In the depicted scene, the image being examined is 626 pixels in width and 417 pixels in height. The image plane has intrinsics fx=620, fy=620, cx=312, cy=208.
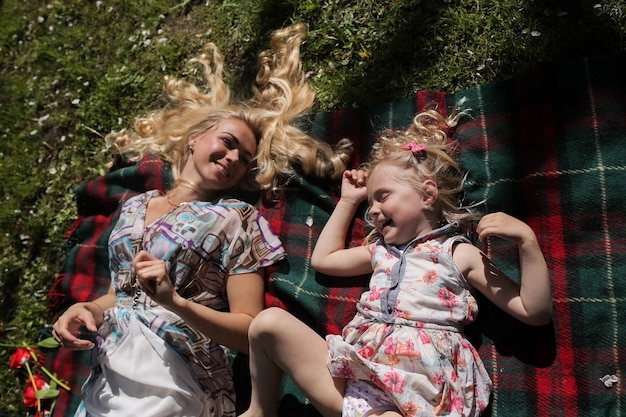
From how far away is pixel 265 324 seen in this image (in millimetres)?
2930

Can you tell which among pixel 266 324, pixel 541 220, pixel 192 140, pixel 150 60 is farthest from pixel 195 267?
pixel 150 60

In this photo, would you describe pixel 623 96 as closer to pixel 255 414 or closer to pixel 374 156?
pixel 374 156

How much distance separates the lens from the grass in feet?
11.3

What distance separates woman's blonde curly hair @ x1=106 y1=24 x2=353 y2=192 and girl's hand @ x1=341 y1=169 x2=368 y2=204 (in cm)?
12

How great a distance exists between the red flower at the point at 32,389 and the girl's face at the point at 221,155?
1.71 m

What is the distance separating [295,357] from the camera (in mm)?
2928

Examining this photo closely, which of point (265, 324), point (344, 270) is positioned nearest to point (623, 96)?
point (344, 270)

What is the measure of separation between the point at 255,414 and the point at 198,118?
1800 mm

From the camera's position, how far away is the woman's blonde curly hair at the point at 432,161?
10.0 feet

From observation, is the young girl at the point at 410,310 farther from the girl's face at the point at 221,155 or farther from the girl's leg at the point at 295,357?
the girl's face at the point at 221,155

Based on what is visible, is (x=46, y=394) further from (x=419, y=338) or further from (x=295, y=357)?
(x=419, y=338)

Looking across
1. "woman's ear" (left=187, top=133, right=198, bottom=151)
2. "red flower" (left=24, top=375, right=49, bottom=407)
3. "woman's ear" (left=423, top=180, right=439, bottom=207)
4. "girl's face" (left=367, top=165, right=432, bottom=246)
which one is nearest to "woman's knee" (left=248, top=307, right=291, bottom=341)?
"girl's face" (left=367, top=165, right=432, bottom=246)

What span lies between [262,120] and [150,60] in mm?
1493

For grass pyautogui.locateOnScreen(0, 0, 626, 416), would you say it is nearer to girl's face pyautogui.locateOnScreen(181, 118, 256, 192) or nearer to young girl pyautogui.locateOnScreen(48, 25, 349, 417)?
young girl pyautogui.locateOnScreen(48, 25, 349, 417)
